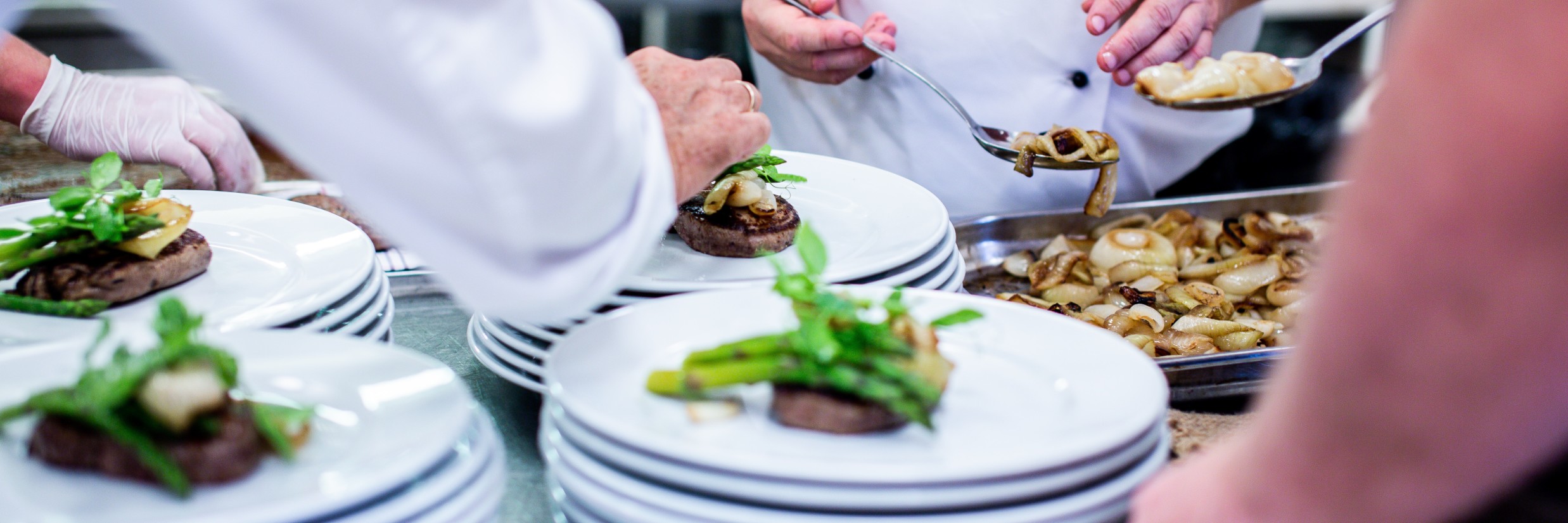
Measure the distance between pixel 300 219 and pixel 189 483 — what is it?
0.62 meters

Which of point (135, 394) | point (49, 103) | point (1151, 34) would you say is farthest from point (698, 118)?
point (49, 103)

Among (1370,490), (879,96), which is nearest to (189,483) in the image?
(1370,490)

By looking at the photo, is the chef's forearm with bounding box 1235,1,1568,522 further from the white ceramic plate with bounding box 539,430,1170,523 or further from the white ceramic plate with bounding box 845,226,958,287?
the white ceramic plate with bounding box 845,226,958,287

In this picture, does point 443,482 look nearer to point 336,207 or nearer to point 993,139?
point 336,207

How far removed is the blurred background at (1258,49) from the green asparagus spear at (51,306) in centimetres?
238

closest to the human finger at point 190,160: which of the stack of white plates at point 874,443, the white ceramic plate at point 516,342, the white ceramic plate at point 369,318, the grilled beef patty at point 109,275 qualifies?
the grilled beef patty at point 109,275

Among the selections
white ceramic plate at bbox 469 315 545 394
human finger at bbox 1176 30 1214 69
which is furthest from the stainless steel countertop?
human finger at bbox 1176 30 1214 69

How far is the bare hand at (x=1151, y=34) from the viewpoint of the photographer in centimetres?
178

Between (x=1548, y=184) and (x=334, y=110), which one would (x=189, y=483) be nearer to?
(x=334, y=110)

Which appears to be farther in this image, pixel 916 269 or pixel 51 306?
pixel 916 269

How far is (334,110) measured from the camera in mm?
708

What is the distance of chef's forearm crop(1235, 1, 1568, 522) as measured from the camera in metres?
0.49

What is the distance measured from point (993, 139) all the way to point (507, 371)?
1051 mm

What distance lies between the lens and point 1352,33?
5.36 feet
